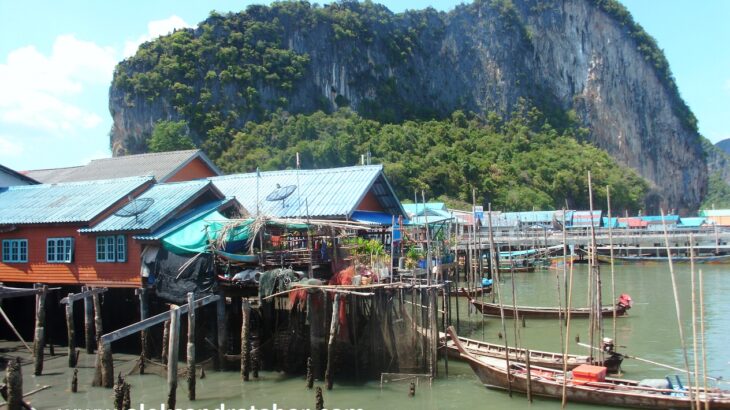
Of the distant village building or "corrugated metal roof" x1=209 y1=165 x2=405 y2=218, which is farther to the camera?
the distant village building

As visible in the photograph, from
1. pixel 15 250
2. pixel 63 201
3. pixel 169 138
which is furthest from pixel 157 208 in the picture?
pixel 169 138

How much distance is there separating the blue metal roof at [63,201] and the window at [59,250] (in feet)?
2.47

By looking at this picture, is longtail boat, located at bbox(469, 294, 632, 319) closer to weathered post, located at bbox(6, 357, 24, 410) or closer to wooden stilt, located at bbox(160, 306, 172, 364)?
wooden stilt, located at bbox(160, 306, 172, 364)

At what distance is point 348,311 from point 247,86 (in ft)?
258

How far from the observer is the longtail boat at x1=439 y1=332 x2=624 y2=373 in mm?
17906

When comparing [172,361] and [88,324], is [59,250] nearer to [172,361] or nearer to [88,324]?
[88,324]

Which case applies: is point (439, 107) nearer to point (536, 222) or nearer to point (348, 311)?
point (536, 222)

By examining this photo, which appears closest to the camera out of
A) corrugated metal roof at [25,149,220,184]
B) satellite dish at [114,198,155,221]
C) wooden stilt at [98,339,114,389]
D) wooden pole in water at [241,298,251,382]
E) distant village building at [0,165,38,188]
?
wooden stilt at [98,339,114,389]

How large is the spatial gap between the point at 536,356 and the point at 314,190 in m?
11.6

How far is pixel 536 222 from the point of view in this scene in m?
76.5

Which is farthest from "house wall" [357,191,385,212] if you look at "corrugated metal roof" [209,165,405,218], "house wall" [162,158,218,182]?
"house wall" [162,158,218,182]

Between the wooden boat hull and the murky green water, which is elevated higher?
the wooden boat hull

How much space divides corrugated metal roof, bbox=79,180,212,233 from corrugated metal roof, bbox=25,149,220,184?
8.61 meters

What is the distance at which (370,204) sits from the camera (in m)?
27.6
